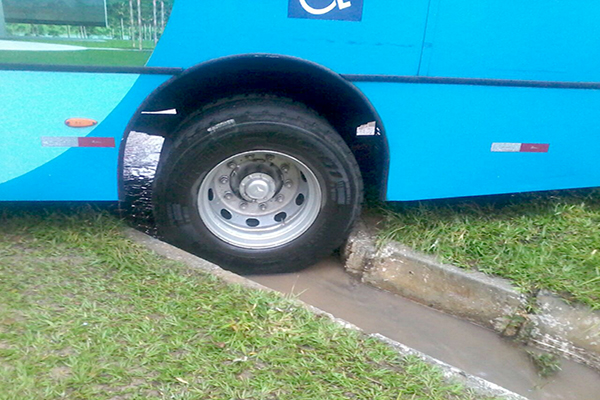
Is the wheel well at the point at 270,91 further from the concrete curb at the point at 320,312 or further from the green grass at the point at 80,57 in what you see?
the concrete curb at the point at 320,312

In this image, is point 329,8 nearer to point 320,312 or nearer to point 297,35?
point 297,35

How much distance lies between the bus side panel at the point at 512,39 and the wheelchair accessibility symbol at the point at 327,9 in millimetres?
410

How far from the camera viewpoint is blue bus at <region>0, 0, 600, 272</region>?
250 cm

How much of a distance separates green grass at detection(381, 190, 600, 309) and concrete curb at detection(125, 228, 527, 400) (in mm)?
918

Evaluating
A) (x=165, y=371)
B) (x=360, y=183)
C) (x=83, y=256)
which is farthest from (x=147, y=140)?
(x=165, y=371)

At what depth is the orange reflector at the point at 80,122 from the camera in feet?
8.39

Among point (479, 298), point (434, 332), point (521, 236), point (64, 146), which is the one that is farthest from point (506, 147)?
point (64, 146)

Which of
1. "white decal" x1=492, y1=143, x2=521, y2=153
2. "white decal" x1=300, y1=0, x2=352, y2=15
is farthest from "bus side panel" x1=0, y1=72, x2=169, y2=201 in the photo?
"white decal" x1=492, y1=143, x2=521, y2=153

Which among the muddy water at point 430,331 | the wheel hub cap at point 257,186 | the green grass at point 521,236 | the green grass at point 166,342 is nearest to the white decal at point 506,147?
the green grass at point 521,236

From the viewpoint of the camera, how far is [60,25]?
2465 millimetres

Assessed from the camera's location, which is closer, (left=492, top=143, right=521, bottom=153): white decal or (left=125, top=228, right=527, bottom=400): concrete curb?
(left=125, top=228, right=527, bottom=400): concrete curb

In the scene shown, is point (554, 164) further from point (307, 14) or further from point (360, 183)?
point (307, 14)

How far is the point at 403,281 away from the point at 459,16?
1.53 meters

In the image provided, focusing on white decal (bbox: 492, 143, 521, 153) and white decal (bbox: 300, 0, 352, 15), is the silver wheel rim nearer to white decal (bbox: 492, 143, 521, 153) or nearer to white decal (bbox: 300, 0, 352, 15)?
white decal (bbox: 300, 0, 352, 15)
